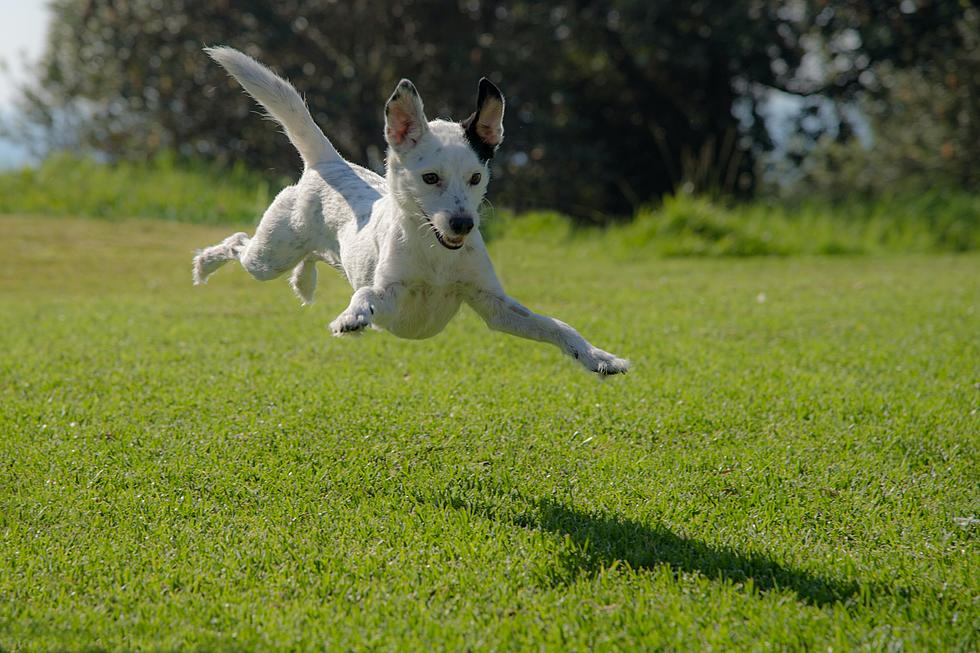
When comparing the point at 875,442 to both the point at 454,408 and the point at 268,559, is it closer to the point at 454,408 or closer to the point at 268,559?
the point at 454,408

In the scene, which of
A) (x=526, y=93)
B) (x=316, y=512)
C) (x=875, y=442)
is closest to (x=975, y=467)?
(x=875, y=442)

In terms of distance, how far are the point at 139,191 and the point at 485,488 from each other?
13.0 meters

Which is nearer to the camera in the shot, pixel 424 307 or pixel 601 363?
pixel 601 363

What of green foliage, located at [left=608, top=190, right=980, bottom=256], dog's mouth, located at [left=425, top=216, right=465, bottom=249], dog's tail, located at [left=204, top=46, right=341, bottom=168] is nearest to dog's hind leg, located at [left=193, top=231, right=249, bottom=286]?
dog's tail, located at [left=204, top=46, right=341, bottom=168]

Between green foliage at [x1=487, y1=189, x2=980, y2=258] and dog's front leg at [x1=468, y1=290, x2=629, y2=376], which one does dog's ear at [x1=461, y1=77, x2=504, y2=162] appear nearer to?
dog's front leg at [x1=468, y1=290, x2=629, y2=376]

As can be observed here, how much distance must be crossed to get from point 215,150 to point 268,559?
15001 mm

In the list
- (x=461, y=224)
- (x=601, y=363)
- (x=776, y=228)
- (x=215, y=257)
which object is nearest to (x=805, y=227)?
(x=776, y=228)

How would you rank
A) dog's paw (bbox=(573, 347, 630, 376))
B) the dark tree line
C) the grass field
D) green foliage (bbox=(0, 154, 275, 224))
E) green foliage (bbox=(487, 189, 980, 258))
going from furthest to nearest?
the dark tree line < green foliage (bbox=(0, 154, 275, 224)) < green foliage (bbox=(487, 189, 980, 258)) < dog's paw (bbox=(573, 347, 630, 376)) < the grass field

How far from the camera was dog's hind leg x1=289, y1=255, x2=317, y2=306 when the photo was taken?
6211 mm

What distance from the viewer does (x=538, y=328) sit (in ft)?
14.8

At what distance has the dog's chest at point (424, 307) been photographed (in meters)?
4.61

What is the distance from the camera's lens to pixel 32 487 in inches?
181

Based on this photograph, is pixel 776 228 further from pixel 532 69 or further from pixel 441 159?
pixel 441 159

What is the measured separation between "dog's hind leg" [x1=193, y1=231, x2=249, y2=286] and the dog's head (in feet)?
6.21
